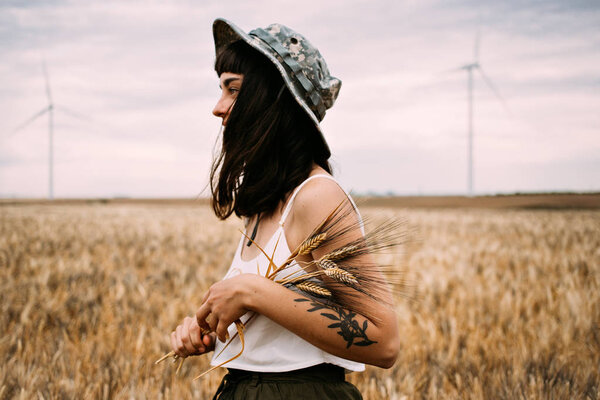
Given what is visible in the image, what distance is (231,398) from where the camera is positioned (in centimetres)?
131

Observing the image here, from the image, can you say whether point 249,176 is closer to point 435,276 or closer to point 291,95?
point 291,95

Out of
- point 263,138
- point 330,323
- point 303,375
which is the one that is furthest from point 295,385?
point 263,138

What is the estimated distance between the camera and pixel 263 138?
4.40 ft

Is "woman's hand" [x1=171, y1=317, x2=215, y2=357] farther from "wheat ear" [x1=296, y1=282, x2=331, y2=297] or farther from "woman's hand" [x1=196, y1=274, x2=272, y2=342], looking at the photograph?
"wheat ear" [x1=296, y1=282, x2=331, y2=297]

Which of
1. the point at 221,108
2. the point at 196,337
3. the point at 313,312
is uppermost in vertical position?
the point at 221,108

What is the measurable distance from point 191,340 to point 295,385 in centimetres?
32

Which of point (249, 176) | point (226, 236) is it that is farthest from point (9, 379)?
point (226, 236)

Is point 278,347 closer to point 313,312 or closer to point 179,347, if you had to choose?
point 313,312

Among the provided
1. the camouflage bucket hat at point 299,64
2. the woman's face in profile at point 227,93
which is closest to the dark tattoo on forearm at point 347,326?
the camouflage bucket hat at point 299,64

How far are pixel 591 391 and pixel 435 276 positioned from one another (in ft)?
8.49

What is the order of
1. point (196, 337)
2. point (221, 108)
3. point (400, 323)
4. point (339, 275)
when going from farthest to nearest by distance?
point (400, 323) < point (221, 108) < point (196, 337) < point (339, 275)

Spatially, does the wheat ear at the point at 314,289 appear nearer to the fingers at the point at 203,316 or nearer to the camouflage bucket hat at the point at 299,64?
the fingers at the point at 203,316

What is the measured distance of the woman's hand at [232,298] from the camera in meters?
1.11

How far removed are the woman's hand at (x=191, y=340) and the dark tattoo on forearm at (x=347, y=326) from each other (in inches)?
13.9
